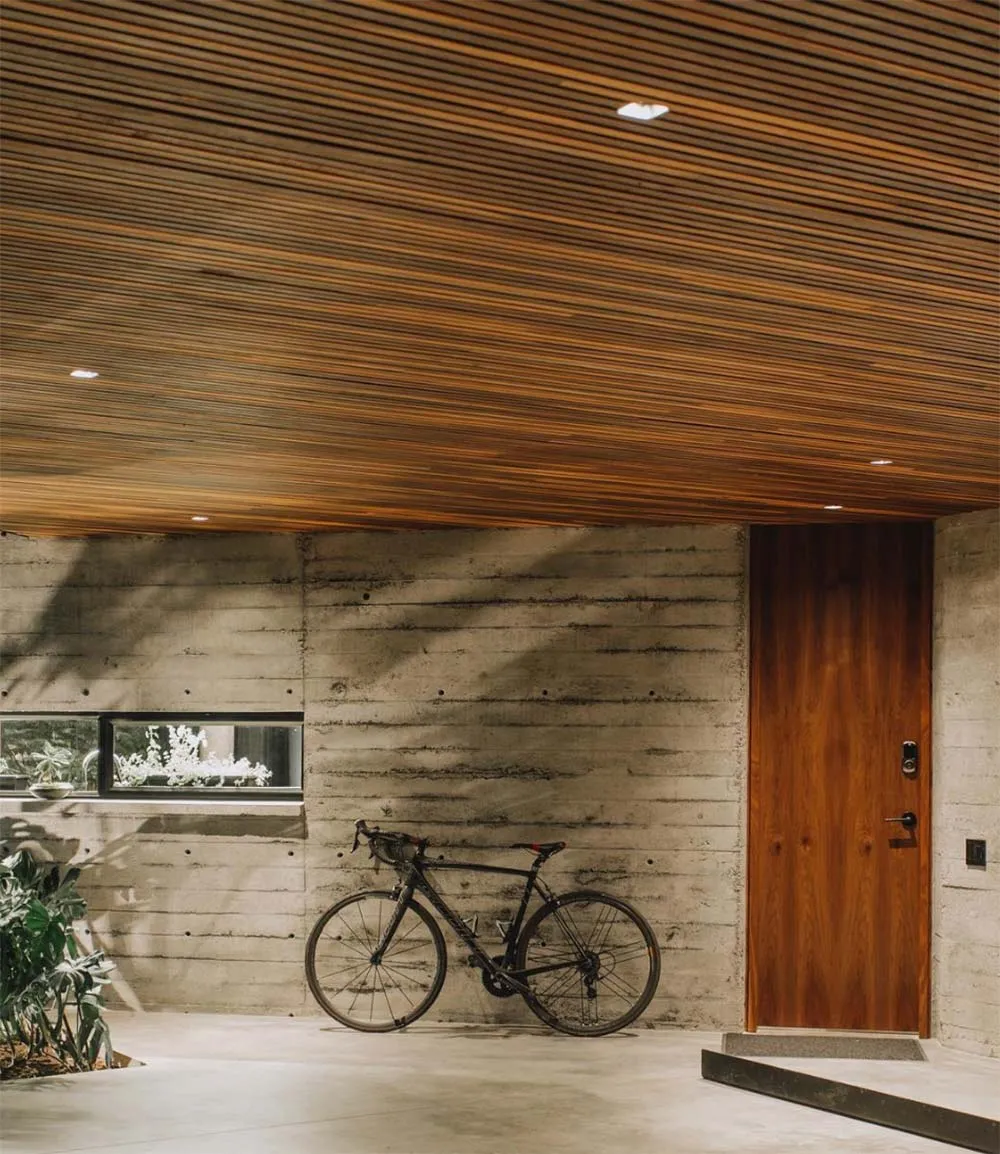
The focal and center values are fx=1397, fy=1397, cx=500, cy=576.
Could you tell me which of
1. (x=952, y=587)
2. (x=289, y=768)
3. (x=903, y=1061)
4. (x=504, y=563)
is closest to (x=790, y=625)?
(x=952, y=587)

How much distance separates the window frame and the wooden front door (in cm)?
253

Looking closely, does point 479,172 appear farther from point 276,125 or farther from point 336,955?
point 336,955

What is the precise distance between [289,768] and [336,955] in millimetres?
1036

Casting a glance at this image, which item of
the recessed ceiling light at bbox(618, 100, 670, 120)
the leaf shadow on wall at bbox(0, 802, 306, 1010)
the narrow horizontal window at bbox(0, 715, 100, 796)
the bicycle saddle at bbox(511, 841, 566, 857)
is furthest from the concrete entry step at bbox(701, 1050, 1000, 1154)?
the recessed ceiling light at bbox(618, 100, 670, 120)

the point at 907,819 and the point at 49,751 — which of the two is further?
the point at 49,751

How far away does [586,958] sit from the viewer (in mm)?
7004

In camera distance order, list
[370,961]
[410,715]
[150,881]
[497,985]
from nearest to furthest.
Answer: [497,985] < [370,961] < [410,715] < [150,881]

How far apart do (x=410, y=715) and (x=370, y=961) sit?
1.28 meters

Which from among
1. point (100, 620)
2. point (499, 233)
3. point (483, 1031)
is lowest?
point (483, 1031)

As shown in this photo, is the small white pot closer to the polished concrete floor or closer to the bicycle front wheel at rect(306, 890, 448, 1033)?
the polished concrete floor

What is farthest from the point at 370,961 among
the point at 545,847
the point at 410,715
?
the point at 410,715

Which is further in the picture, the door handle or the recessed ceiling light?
the door handle

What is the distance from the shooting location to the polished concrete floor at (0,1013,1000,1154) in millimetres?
5012

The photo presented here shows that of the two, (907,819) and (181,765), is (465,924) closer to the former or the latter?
(181,765)
